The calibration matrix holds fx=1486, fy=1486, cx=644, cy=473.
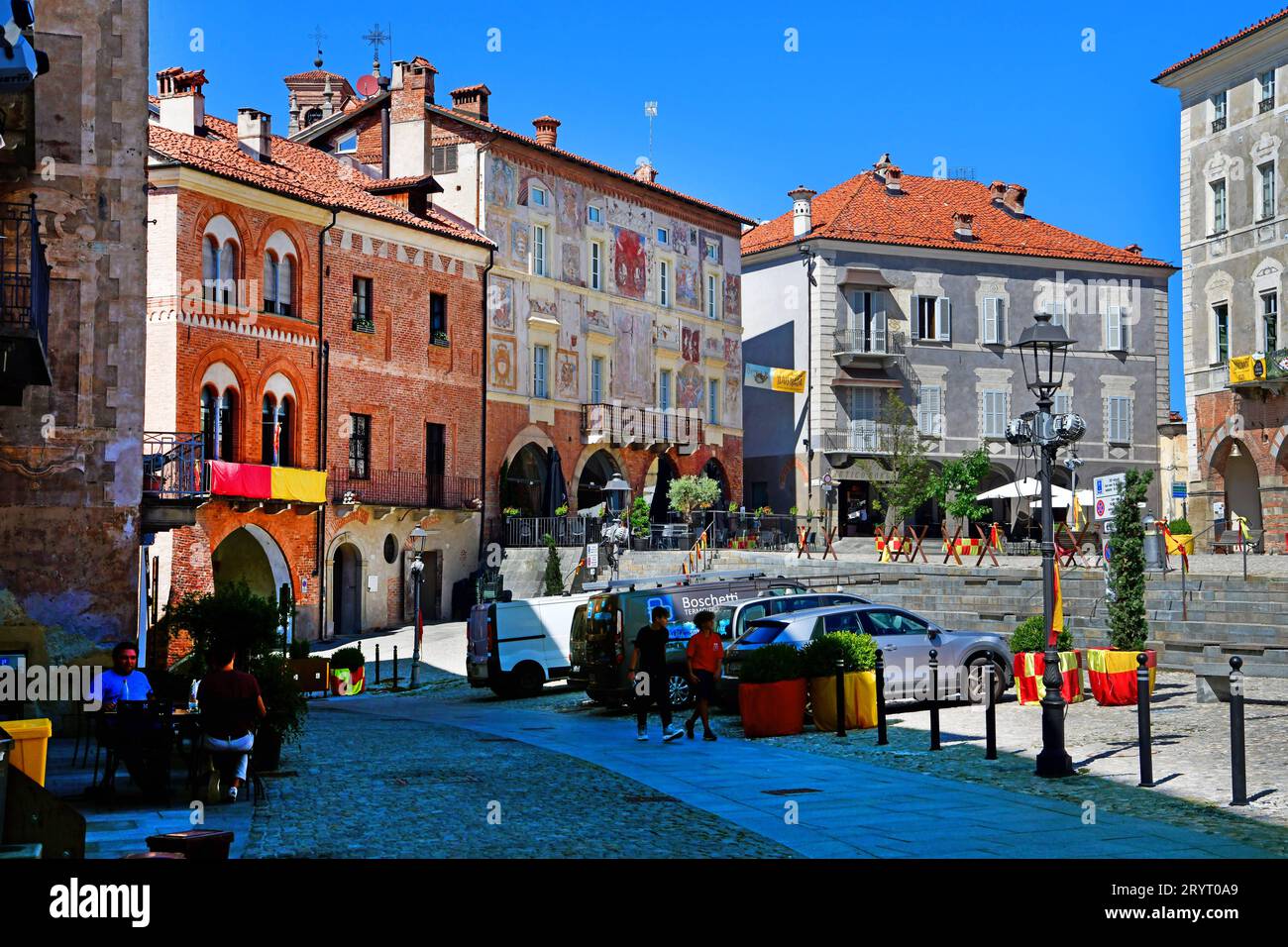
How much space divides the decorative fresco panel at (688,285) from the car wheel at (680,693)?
103 ft

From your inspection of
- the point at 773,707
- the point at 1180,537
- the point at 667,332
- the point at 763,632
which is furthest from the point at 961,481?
the point at 773,707

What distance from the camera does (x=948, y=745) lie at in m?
16.4

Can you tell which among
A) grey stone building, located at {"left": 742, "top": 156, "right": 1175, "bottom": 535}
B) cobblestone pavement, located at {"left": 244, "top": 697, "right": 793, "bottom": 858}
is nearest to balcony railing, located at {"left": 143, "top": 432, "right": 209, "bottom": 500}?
cobblestone pavement, located at {"left": 244, "top": 697, "right": 793, "bottom": 858}

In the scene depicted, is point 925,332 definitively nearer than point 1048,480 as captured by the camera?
No

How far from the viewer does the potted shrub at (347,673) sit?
30.1 m

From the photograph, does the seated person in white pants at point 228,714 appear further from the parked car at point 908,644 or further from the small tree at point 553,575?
the small tree at point 553,575

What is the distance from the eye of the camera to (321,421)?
3844cm

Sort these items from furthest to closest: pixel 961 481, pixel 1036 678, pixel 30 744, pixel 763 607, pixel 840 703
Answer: pixel 961 481
pixel 763 607
pixel 1036 678
pixel 840 703
pixel 30 744

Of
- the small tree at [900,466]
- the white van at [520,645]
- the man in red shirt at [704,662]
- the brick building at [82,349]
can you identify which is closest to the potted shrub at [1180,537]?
the small tree at [900,466]

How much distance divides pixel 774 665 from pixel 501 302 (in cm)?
2819

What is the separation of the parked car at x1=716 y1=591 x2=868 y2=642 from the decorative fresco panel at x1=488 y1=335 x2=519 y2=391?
23017 mm

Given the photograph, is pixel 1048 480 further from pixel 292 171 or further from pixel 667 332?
pixel 667 332

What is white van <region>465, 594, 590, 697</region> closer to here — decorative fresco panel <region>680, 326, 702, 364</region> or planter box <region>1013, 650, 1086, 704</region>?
planter box <region>1013, 650, 1086, 704</region>
